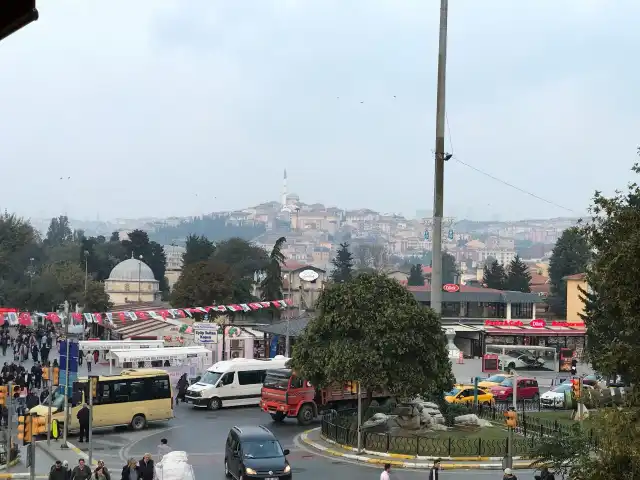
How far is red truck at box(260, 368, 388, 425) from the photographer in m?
29.0

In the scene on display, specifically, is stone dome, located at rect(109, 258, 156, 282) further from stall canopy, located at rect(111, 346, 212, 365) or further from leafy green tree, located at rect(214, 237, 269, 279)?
stall canopy, located at rect(111, 346, 212, 365)

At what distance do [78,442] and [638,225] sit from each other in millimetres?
19338

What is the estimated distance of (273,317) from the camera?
81500mm

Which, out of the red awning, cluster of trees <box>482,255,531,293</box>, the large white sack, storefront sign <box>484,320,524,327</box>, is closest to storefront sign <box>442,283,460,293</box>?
storefront sign <box>484,320,524,327</box>

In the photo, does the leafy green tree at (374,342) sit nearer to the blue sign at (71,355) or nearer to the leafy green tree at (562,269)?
the blue sign at (71,355)

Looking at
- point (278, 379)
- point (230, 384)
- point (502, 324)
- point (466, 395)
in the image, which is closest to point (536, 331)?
point (502, 324)

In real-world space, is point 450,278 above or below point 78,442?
above

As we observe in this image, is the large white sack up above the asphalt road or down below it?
above

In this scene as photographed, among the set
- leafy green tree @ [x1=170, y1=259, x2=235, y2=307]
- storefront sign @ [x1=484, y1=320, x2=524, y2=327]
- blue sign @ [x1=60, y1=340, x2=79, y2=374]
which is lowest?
blue sign @ [x1=60, y1=340, x2=79, y2=374]

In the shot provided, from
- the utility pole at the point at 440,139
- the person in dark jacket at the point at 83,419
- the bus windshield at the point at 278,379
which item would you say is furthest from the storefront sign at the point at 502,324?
the person in dark jacket at the point at 83,419

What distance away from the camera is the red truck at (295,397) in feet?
95.2

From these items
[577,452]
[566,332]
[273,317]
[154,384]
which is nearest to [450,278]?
[273,317]

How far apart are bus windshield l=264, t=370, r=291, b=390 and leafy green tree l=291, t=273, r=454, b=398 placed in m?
2.83

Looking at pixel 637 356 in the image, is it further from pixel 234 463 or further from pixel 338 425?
pixel 338 425
